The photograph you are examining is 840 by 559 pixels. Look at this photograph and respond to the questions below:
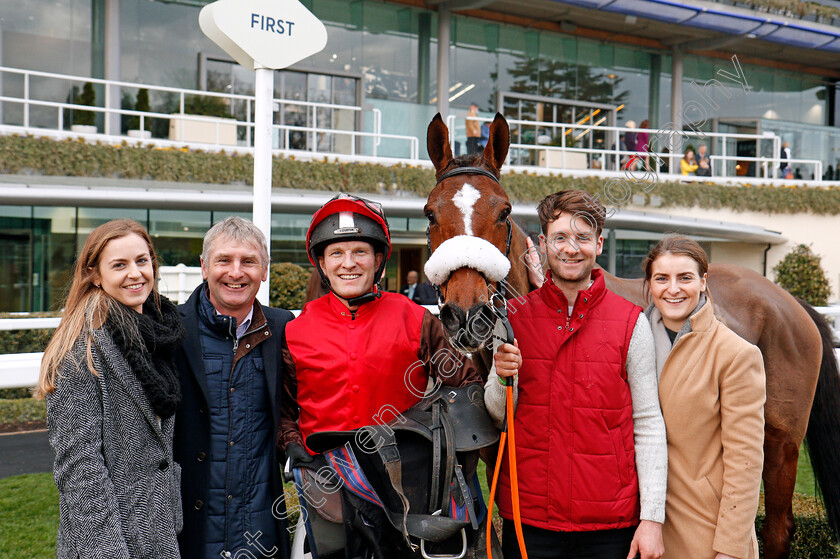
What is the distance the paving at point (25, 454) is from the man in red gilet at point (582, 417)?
4.83 meters

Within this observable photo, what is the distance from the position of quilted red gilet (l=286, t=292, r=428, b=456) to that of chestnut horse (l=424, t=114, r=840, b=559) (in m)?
0.19

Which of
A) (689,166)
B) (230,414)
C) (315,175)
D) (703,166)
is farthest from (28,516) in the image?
(703,166)

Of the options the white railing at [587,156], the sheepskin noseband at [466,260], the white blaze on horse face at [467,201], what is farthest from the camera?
the white railing at [587,156]

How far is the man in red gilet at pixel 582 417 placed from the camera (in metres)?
1.99

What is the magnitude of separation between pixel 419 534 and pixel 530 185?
12.1 m

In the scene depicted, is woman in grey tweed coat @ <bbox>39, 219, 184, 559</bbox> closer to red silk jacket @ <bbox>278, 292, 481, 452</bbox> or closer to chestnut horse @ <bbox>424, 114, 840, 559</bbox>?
red silk jacket @ <bbox>278, 292, 481, 452</bbox>

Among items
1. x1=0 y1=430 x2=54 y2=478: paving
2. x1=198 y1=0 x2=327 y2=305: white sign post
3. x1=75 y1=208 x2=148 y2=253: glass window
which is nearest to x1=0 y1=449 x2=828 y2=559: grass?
x1=0 y1=430 x2=54 y2=478: paving

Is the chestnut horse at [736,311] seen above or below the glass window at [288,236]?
below

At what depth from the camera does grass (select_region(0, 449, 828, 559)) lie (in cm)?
358

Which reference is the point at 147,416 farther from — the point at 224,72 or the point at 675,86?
the point at 675,86

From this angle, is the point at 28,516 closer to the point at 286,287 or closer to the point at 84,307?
the point at 84,307

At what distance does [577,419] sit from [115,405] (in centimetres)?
141

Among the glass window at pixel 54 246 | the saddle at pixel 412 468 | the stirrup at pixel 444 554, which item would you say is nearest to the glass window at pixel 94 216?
the glass window at pixel 54 246

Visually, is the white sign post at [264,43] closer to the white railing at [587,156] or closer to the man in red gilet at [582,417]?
the man in red gilet at [582,417]
